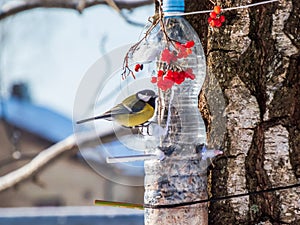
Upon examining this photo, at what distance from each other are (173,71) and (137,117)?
108 mm

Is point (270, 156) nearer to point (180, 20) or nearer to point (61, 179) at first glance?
point (180, 20)

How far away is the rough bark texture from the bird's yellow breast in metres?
0.15

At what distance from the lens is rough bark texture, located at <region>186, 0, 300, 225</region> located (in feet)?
4.38

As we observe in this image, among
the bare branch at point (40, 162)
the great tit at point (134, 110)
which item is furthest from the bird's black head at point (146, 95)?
the bare branch at point (40, 162)

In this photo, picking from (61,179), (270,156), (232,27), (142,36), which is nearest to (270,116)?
(270,156)

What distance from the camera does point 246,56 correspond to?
1.36 metres

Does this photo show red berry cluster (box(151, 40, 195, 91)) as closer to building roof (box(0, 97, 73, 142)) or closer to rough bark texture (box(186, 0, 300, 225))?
rough bark texture (box(186, 0, 300, 225))

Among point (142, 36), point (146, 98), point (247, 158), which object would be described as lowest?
point (247, 158)

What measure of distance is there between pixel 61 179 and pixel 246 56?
937cm

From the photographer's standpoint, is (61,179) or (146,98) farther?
(61,179)

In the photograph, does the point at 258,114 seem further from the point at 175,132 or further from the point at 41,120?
the point at 41,120

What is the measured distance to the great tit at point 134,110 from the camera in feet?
4.27

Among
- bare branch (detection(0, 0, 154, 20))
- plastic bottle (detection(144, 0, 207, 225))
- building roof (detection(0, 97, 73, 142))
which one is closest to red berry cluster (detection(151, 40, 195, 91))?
plastic bottle (detection(144, 0, 207, 225))

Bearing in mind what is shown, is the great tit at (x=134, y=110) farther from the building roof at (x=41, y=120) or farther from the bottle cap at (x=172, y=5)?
the building roof at (x=41, y=120)
